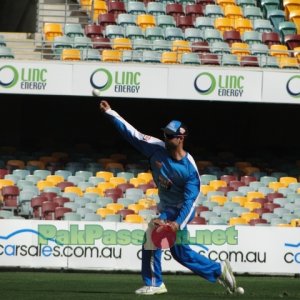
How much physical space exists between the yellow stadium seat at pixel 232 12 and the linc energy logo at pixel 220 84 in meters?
3.78

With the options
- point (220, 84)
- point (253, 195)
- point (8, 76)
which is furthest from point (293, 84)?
point (8, 76)

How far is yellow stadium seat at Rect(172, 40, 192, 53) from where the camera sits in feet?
85.3

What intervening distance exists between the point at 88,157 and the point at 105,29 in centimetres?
306

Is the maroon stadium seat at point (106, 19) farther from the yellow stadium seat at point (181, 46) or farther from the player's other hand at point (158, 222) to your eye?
the player's other hand at point (158, 222)

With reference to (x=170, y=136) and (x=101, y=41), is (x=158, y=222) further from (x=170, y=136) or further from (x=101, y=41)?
(x=101, y=41)

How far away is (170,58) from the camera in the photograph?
2592cm

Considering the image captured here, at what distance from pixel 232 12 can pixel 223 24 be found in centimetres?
55

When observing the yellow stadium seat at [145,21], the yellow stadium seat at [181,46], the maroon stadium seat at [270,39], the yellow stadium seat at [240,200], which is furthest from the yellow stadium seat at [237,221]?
the yellow stadium seat at [145,21]

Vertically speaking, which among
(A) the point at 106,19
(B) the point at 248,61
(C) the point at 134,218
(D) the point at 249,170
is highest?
(A) the point at 106,19

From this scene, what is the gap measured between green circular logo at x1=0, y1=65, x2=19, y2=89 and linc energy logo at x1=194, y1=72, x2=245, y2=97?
12.9 ft

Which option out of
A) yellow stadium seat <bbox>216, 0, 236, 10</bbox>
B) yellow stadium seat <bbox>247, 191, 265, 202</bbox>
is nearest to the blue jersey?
yellow stadium seat <bbox>247, 191, 265, 202</bbox>

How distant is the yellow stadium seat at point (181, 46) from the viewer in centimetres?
2601

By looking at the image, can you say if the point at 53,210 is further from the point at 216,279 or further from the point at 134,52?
the point at 216,279

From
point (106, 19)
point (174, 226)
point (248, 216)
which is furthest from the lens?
point (106, 19)
